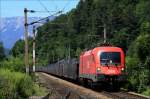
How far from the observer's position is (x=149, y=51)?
154ft

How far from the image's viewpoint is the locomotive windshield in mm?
36781

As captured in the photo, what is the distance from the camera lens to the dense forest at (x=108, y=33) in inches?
1581

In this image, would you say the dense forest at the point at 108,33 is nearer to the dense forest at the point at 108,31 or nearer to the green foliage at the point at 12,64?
the dense forest at the point at 108,31

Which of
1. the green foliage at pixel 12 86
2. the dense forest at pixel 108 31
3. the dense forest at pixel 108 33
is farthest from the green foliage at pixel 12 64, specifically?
the dense forest at pixel 108 31

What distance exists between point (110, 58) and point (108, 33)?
48.4m

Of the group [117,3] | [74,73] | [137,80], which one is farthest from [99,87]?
[117,3]

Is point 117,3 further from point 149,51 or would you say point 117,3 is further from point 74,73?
point 149,51

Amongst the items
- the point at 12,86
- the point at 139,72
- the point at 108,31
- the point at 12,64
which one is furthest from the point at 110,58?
the point at 108,31

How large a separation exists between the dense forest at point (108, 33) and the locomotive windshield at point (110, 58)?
1.97m

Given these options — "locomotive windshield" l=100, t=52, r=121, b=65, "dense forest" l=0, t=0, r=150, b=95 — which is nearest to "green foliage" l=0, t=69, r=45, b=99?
"locomotive windshield" l=100, t=52, r=121, b=65

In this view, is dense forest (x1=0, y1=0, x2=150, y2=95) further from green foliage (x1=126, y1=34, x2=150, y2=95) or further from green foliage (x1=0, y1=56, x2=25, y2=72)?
green foliage (x1=0, y1=56, x2=25, y2=72)

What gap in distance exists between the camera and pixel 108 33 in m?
85.1

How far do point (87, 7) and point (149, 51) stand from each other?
77689mm

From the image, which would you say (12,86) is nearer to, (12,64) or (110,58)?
(12,64)
